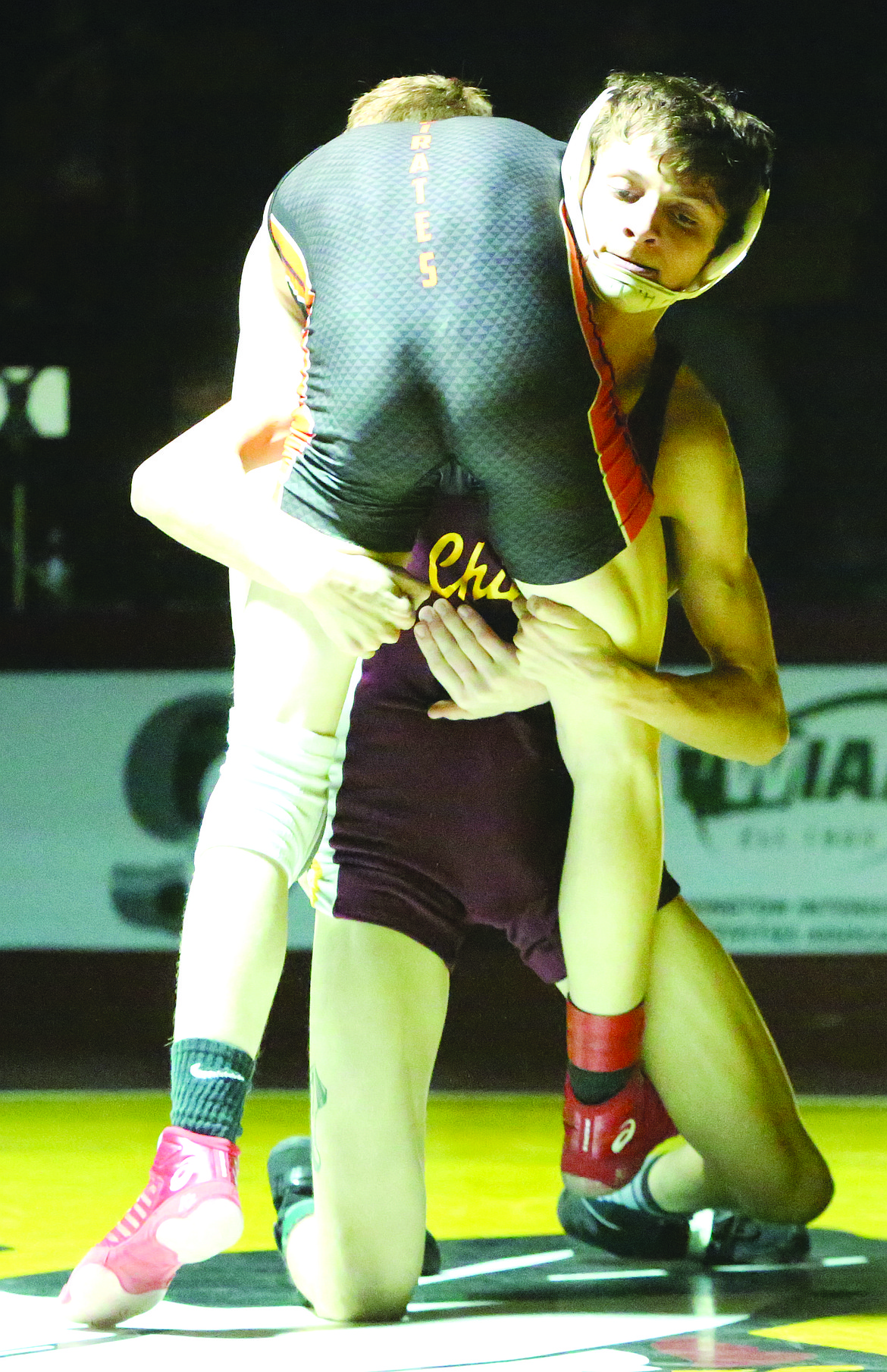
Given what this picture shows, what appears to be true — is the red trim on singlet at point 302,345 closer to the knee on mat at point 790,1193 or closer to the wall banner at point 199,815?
the knee on mat at point 790,1193

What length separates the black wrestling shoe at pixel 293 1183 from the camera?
207 centimetres

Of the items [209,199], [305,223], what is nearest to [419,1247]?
[305,223]

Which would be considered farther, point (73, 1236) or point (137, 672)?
point (137, 672)

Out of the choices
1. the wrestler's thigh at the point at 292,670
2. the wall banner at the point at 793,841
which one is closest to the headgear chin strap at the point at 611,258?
the wrestler's thigh at the point at 292,670

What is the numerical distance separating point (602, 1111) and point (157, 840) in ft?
5.68

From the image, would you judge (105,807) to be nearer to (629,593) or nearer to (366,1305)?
(366,1305)

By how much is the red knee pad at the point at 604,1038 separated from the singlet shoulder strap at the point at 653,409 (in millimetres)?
613

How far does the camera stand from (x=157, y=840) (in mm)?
3549

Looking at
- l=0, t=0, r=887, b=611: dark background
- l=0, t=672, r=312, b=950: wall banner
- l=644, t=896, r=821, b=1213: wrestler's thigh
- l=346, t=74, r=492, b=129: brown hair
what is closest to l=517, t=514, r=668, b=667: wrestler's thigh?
l=644, t=896, r=821, b=1213: wrestler's thigh

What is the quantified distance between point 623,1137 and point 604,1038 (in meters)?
0.15

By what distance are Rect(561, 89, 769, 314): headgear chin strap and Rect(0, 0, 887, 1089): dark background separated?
1.95m

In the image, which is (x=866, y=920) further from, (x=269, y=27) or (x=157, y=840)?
(x=269, y=27)

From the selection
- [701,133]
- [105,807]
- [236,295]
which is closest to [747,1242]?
[701,133]

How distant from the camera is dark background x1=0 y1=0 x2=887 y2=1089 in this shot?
353cm
